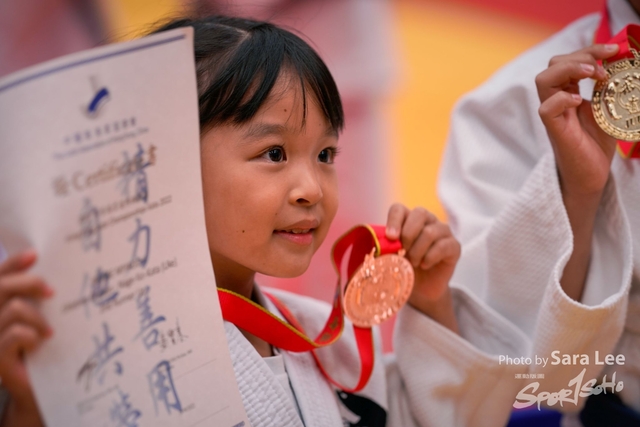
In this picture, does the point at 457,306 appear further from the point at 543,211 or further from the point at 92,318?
the point at 92,318

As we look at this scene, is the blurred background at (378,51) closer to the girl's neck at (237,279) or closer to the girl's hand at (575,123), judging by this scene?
the girl's neck at (237,279)

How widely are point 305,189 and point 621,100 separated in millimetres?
507

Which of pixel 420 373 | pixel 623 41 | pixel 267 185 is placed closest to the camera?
pixel 267 185

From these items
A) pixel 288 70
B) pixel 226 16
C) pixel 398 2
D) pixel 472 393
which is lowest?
pixel 472 393

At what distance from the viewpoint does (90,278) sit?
22.6 inches

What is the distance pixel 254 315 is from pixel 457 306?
44cm

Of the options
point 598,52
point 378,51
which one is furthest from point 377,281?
point 378,51

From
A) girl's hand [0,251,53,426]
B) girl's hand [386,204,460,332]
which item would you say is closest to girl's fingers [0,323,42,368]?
girl's hand [0,251,53,426]

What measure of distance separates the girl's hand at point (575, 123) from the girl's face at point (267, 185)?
0.36 m

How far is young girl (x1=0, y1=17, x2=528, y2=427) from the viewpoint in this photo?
802 mm

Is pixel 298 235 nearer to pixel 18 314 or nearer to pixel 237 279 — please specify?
pixel 237 279

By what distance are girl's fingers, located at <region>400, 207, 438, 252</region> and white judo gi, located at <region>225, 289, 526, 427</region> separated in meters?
0.15

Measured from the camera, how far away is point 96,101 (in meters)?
0.57

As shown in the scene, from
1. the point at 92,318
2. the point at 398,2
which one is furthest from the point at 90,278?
the point at 398,2
